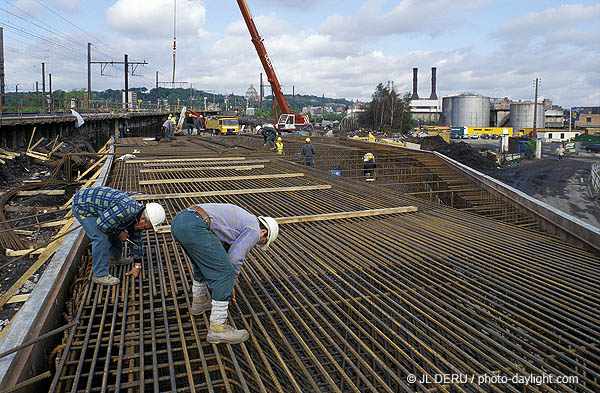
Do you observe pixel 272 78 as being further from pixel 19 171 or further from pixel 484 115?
pixel 484 115

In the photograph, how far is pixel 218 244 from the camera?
312 cm

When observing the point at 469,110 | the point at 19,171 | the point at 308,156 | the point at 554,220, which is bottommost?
the point at 554,220

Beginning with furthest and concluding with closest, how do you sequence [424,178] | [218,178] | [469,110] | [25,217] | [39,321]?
[469,110]
[424,178]
[218,178]
[25,217]
[39,321]

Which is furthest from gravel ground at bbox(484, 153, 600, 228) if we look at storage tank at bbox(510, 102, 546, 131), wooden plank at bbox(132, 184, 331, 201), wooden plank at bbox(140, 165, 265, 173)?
storage tank at bbox(510, 102, 546, 131)

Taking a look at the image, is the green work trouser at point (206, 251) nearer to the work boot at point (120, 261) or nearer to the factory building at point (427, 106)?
the work boot at point (120, 261)

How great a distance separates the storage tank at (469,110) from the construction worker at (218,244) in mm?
75077

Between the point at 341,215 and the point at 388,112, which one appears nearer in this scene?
the point at 341,215

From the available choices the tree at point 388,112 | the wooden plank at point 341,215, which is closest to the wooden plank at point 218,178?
the wooden plank at point 341,215

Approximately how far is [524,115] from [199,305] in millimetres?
68325

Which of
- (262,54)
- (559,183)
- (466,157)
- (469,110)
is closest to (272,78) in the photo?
(262,54)

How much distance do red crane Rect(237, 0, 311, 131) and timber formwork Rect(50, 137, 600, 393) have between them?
22457 millimetres

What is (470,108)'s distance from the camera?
237 ft

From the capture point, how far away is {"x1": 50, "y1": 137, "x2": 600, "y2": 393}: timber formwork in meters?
2.86

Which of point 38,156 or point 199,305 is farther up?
point 38,156
